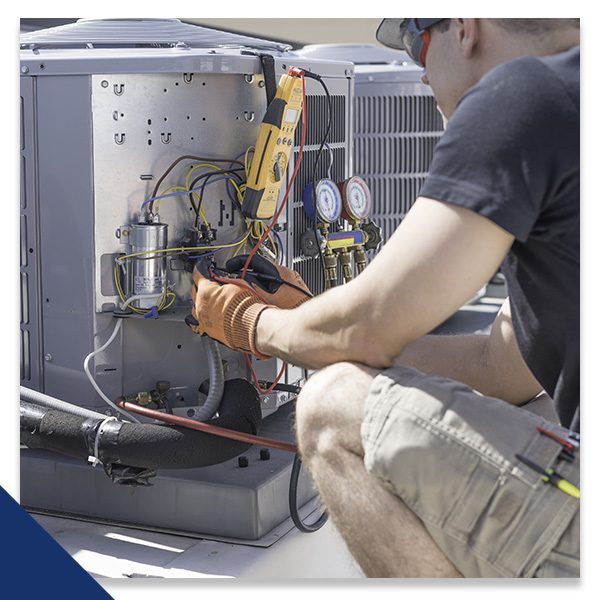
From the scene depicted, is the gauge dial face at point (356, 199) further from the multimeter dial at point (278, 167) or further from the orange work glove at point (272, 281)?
the orange work glove at point (272, 281)

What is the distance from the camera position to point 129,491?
8.08ft

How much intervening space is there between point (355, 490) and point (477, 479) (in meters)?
0.23

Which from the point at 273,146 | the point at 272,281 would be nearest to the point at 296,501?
the point at 272,281

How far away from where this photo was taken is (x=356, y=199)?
297 centimetres

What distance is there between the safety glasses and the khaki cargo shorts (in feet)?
2.53

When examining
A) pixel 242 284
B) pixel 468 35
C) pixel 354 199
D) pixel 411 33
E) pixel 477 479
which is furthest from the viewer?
pixel 354 199

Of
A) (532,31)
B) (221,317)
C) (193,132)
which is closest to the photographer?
(532,31)

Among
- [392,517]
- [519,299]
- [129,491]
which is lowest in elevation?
[129,491]

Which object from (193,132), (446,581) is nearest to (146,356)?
(193,132)

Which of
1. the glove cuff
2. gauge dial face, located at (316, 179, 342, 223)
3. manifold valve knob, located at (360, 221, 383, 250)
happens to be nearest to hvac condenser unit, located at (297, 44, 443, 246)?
manifold valve knob, located at (360, 221, 383, 250)

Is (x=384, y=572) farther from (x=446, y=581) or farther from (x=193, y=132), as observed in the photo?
(x=193, y=132)

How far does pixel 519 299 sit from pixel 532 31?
534mm

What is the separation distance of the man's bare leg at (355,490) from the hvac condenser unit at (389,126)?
2776 millimetres

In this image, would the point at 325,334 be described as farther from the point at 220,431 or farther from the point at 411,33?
the point at 411,33
